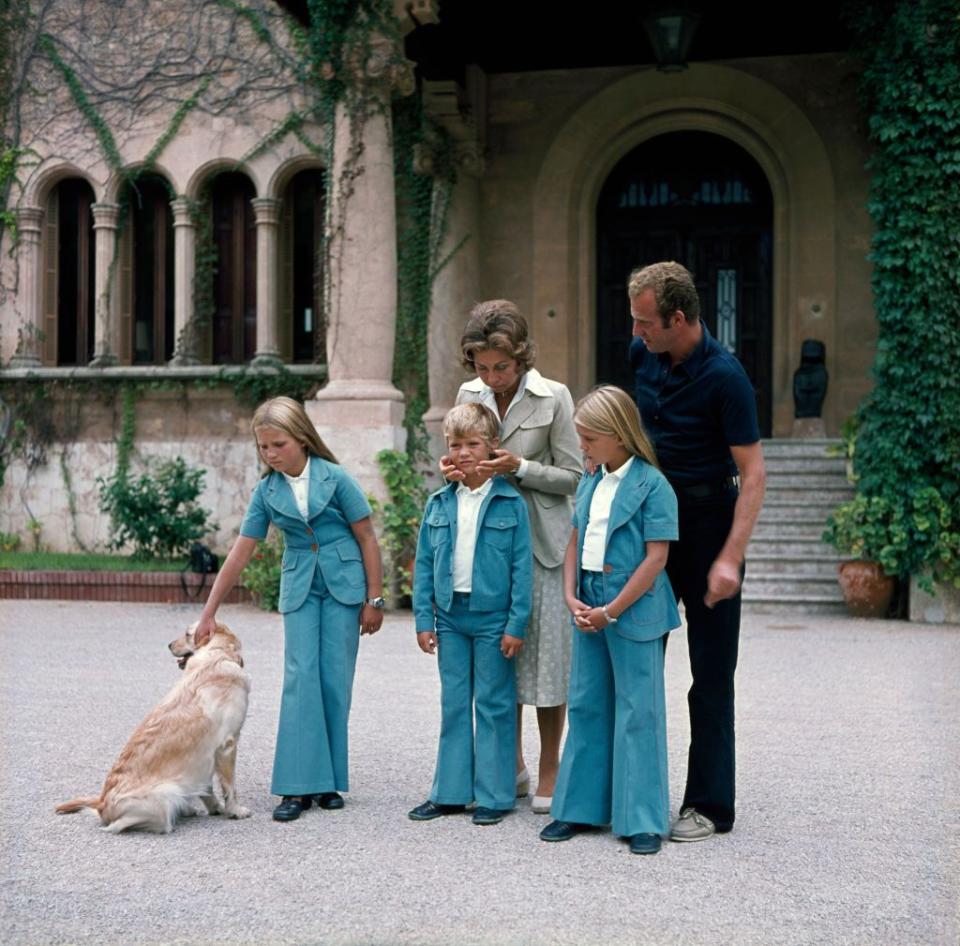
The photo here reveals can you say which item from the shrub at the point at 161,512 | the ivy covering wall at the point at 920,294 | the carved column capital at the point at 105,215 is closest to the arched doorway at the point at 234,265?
the carved column capital at the point at 105,215

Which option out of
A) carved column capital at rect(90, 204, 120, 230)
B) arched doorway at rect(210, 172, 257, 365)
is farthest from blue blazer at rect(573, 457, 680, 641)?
carved column capital at rect(90, 204, 120, 230)

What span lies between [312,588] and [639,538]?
124 centimetres

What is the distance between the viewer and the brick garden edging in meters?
11.7

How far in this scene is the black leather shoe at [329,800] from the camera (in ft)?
15.8

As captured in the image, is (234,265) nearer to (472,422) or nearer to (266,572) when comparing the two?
(266,572)

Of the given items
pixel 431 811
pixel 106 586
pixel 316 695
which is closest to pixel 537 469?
pixel 316 695

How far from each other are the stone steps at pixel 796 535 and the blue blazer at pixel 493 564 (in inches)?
254

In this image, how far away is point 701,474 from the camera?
4.48 metres

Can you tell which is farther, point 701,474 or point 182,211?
point 182,211

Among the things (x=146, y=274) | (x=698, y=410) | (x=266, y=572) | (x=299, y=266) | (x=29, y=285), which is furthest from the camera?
(x=146, y=274)

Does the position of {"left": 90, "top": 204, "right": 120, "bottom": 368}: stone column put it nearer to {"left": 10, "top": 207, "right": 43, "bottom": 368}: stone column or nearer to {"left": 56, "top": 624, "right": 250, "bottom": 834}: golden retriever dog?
{"left": 10, "top": 207, "right": 43, "bottom": 368}: stone column

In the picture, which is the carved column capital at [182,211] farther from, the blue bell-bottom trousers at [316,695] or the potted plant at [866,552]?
the blue bell-bottom trousers at [316,695]

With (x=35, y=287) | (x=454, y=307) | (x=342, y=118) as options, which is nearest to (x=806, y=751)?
(x=342, y=118)

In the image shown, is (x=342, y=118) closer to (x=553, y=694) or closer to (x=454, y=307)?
(x=454, y=307)
